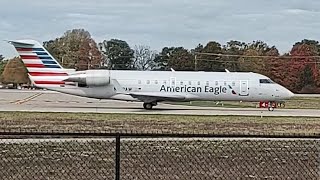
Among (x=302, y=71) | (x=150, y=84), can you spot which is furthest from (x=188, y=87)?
(x=302, y=71)

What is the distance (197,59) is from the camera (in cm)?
10319

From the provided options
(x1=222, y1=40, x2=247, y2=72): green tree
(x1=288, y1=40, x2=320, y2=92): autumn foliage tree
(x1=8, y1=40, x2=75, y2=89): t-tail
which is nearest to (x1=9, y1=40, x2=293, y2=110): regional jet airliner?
(x1=8, y1=40, x2=75, y2=89): t-tail

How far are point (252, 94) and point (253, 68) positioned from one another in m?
55.4

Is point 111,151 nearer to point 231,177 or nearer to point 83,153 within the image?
point 83,153

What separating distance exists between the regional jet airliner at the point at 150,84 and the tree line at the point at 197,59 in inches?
2034

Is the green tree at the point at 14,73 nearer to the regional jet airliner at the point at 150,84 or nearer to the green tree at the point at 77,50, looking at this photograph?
the green tree at the point at 77,50

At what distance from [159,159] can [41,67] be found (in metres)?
26.4

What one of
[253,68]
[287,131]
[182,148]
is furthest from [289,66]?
[182,148]

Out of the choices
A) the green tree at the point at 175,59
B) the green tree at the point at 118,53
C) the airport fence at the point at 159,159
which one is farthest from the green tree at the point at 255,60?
the airport fence at the point at 159,159

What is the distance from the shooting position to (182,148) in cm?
1317

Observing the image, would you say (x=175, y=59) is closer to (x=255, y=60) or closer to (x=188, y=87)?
(x=255, y=60)

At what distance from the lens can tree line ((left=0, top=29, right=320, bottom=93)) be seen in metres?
89.2

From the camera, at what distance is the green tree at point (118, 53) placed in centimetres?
10914

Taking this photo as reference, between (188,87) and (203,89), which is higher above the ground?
(188,87)
